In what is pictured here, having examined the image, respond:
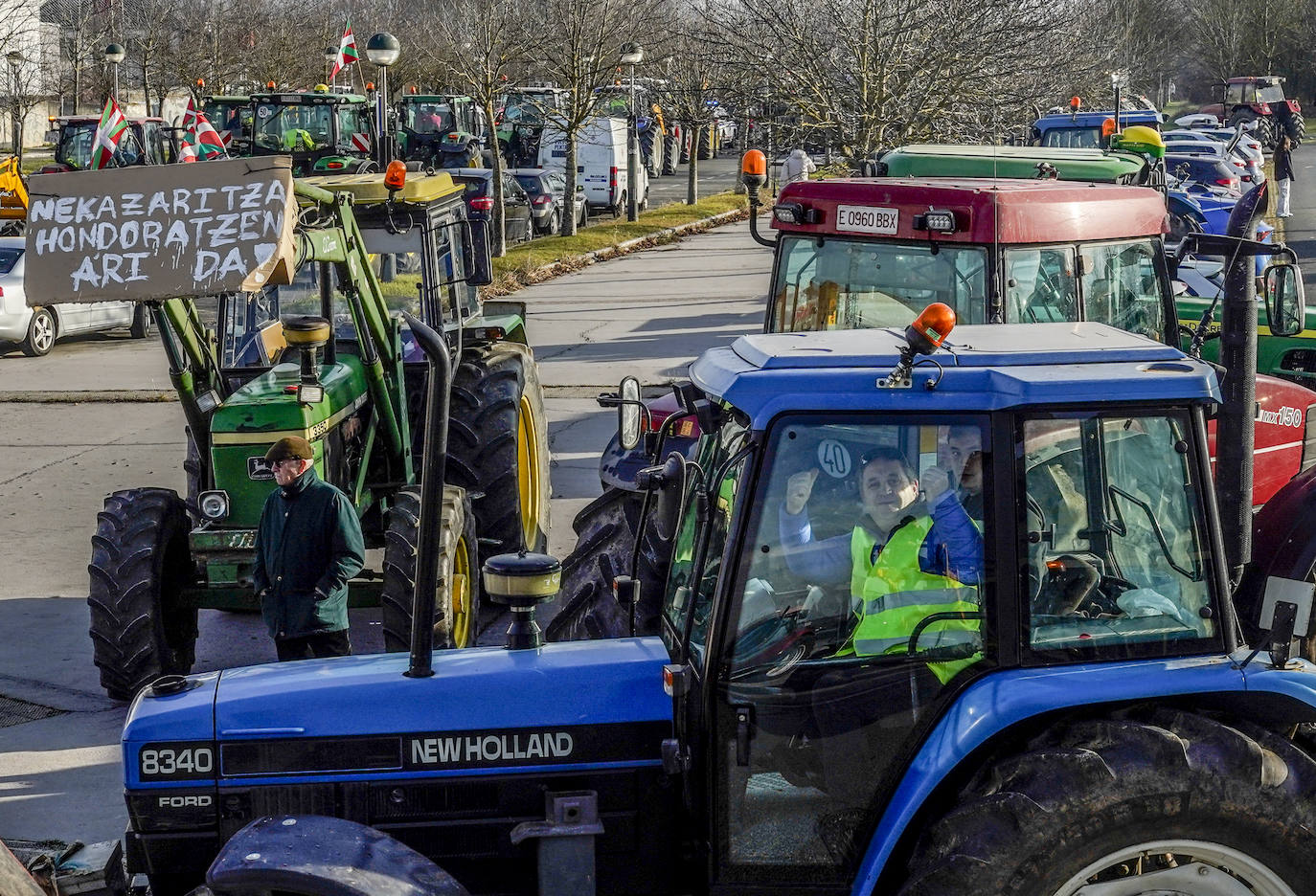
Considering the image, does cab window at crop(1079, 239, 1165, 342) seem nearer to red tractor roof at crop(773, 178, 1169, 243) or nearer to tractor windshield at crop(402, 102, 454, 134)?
red tractor roof at crop(773, 178, 1169, 243)

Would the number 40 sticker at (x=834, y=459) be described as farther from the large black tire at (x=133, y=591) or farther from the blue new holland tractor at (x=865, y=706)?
the large black tire at (x=133, y=591)

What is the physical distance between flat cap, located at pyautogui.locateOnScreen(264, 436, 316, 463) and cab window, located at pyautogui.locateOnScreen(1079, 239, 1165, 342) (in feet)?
13.4

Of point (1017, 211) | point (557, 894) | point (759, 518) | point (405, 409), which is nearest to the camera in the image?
point (759, 518)

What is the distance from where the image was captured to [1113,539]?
4.01 m

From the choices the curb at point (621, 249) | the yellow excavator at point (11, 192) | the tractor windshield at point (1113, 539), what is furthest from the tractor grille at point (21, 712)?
the yellow excavator at point (11, 192)

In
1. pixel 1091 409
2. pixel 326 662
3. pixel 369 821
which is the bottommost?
pixel 369 821

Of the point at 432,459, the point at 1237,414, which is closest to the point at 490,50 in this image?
the point at 1237,414

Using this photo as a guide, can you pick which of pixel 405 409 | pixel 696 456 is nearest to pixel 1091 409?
pixel 696 456

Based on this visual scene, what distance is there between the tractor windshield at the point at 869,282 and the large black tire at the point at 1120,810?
13.5 feet

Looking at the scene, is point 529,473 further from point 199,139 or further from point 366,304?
point 199,139

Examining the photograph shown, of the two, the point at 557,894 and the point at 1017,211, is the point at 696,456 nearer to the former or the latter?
the point at 557,894

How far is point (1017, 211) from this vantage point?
7688 mm

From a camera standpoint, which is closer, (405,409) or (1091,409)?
(1091,409)

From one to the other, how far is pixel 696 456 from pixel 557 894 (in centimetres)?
132
